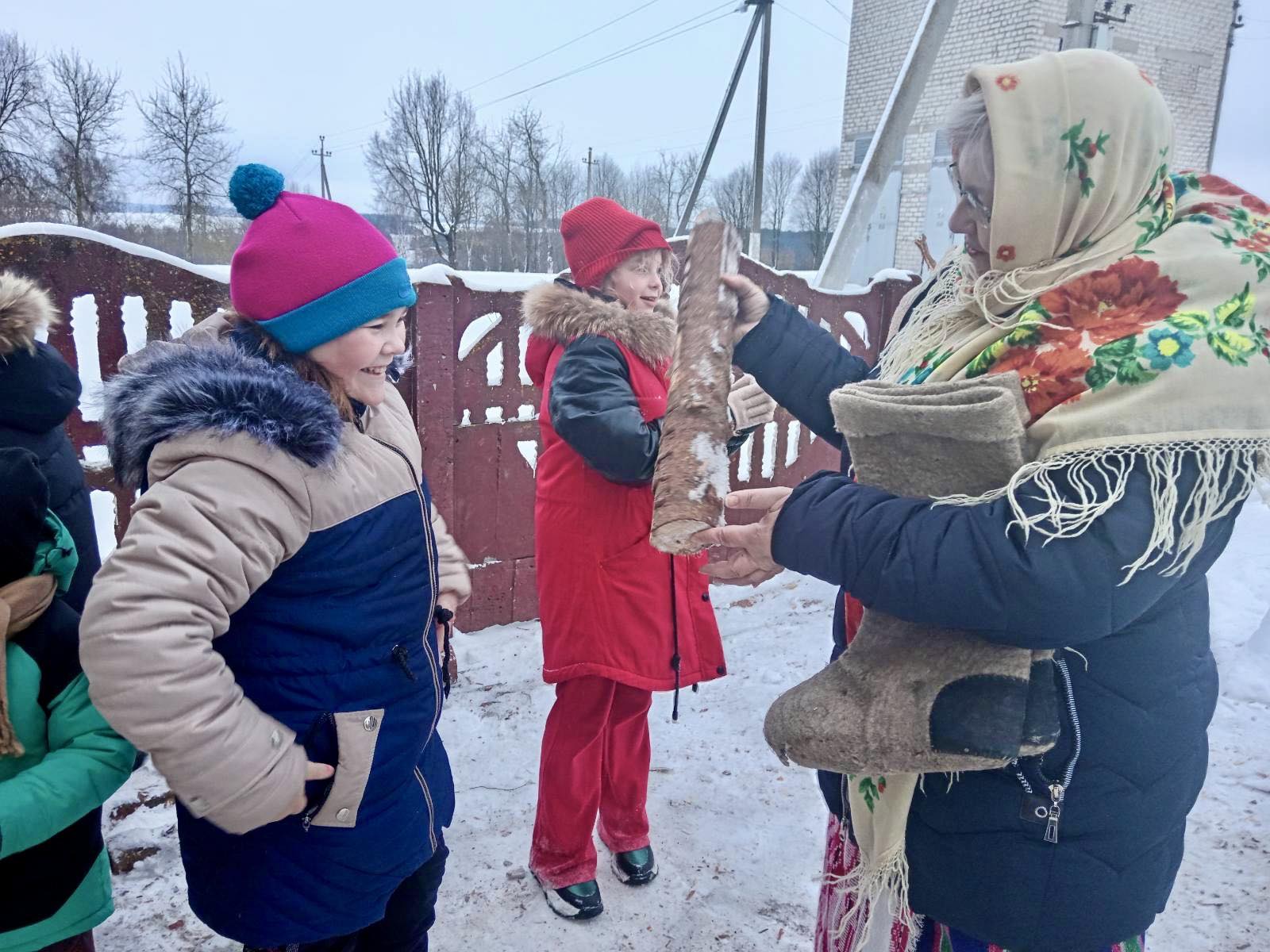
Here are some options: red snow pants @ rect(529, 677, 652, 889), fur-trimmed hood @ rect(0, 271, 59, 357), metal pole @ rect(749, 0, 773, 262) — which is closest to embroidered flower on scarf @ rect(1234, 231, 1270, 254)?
red snow pants @ rect(529, 677, 652, 889)

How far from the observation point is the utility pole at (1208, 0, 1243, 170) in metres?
19.2

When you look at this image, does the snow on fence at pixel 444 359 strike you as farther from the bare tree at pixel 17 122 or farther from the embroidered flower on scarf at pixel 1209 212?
the bare tree at pixel 17 122

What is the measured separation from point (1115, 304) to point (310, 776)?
141 centimetres

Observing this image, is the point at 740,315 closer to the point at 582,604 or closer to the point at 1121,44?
the point at 582,604

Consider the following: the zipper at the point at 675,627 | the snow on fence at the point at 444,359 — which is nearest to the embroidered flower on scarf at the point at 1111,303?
the zipper at the point at 675,627

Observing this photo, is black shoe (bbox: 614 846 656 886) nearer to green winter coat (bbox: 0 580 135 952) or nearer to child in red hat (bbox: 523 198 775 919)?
child in red hat (bbox: 523 198 775 919)

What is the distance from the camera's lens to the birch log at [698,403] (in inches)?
56.8

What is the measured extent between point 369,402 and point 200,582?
51 cm

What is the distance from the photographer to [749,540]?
4.26 feet

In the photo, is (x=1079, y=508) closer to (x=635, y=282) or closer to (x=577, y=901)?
(x=635, y=282)

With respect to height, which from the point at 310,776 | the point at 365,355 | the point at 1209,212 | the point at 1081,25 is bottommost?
the point at 310,776

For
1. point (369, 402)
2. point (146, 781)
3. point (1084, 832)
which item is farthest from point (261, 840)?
point (146, 781)

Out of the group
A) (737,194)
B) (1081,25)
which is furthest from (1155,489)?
(737,194)

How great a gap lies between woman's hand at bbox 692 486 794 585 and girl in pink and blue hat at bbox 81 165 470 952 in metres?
0.57
